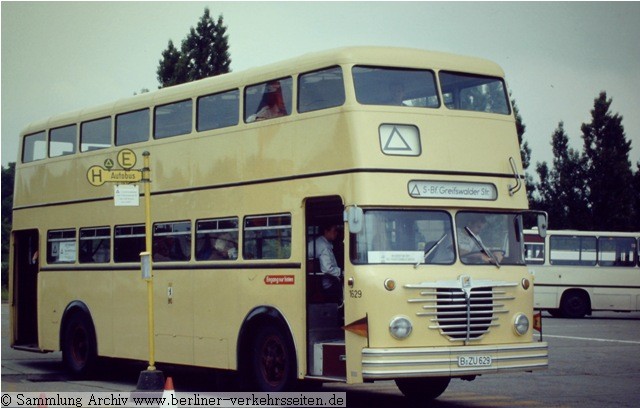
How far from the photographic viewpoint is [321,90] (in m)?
15.3

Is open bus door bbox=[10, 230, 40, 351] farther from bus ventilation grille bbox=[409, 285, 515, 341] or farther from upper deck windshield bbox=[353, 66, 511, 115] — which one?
bus ventilation grille bbox=[409, 285, 515, 341]

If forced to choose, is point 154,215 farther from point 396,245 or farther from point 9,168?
point 9,168

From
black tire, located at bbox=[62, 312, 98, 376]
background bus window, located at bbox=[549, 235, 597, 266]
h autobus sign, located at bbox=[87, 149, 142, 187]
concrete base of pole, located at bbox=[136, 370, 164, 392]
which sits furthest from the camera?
background bus window, located at bbox=[549, 235, 597, 266]

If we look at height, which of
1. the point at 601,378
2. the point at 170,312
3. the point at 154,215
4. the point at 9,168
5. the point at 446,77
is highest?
the point at 9,168

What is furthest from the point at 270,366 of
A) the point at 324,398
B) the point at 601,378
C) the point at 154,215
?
the point at 601,378

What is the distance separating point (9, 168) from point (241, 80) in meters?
66.2

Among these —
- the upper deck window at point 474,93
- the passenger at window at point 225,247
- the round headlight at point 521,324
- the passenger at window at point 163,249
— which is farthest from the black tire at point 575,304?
the round headlight at point 521,324

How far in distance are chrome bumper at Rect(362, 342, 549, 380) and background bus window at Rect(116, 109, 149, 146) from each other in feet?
21.9

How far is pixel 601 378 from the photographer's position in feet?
66.2

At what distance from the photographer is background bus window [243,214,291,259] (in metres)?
15.7

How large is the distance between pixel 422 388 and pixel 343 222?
2799 mm

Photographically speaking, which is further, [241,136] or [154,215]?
[154,215]

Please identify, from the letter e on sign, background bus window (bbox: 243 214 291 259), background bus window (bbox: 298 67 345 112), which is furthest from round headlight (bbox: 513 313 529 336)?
the letter e on sign

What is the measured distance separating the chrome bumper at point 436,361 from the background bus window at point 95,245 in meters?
7.14
